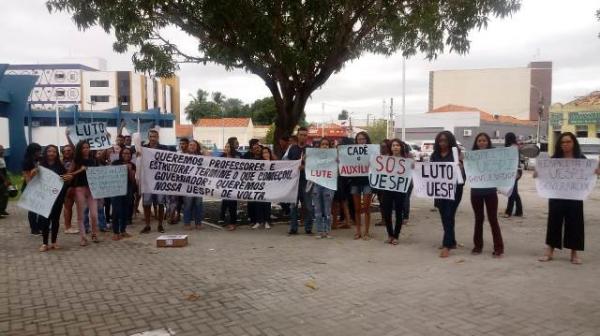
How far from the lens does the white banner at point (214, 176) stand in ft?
30.8

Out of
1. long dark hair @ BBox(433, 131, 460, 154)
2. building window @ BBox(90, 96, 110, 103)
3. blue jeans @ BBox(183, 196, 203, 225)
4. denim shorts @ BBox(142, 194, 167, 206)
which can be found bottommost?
blue jeans @ BBox(183, 196, 203, 225)

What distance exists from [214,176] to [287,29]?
3.51 meters

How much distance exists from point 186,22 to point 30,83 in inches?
679

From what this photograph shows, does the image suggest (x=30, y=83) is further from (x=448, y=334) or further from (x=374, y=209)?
(x=448, y=334)

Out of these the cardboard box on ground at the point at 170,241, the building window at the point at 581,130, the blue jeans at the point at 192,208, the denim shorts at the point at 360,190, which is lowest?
the cardboard box on ground at the point at 170,241

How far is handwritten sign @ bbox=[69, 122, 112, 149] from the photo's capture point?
32.9 ft

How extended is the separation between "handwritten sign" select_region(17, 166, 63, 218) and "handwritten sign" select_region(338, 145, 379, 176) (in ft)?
15.2

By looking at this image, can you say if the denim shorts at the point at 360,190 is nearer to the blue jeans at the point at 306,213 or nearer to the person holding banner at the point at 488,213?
the blue jeans at the point at 306,213

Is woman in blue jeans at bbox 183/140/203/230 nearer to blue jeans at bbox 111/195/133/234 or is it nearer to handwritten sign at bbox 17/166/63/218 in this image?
blue jeans at bbox 111/195/133/234

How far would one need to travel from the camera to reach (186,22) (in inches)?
439


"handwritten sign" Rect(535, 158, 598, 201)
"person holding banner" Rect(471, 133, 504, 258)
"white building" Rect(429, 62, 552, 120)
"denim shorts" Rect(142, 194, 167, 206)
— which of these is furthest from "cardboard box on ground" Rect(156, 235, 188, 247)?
"white building" Rect(429, 62, 552, 120)

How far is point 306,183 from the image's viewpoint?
358 inches

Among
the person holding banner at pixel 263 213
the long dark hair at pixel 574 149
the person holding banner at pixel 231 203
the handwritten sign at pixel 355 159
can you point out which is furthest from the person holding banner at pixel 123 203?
the long dark hair at pixel 574 149

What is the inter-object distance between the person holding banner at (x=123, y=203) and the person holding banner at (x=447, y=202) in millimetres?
5316
